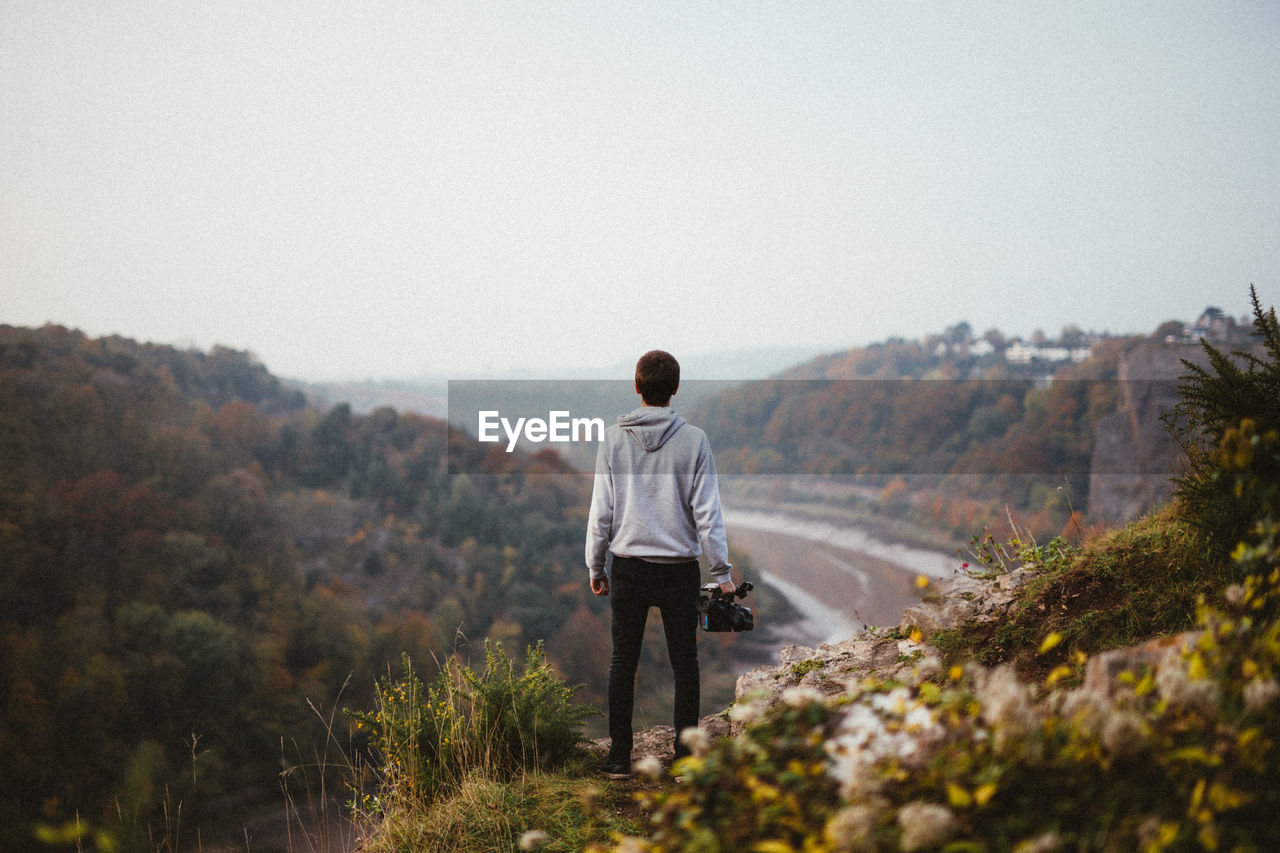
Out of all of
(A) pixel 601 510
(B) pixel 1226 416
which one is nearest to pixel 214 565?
(A) pixel 601 510

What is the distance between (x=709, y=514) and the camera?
140 inches

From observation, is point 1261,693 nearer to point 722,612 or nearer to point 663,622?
point 722,612

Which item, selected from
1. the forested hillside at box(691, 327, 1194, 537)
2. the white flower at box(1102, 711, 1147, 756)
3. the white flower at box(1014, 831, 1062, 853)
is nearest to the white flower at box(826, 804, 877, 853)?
the white flower at box(1014, 831, 1062, 853)

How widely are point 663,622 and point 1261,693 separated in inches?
91.3

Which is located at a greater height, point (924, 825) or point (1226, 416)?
point (1226, 416)

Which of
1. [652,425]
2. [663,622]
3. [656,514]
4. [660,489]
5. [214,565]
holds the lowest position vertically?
[214,565]

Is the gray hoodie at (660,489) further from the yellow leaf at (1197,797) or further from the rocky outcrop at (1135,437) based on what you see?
the rocky outcrop at (1135,437)

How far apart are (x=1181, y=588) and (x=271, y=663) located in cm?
4477

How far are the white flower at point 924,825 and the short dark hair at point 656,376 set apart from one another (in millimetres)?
2341

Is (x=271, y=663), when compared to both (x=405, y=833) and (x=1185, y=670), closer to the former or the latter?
(x=405, y=833)

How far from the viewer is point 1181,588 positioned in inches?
146

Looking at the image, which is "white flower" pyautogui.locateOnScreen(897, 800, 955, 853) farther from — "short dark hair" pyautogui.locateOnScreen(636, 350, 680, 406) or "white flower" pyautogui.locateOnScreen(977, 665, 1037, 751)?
"short dark hair" pyautogui.locateOnScreen(636, 350, 680, 406)

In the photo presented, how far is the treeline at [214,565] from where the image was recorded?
35.0 meters

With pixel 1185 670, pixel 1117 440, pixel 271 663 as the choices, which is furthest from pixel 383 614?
pixel 1185 670
